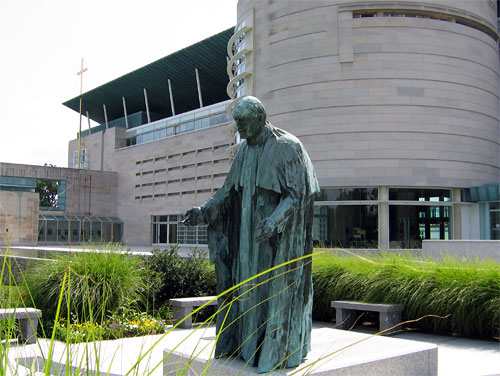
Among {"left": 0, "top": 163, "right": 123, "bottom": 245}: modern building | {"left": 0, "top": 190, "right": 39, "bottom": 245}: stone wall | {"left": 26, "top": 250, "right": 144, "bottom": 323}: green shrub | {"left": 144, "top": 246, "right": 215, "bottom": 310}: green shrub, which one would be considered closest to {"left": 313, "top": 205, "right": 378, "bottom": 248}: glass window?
{"left": 144, "top": 246, "right": 215, "bottom": 310}: green shrub

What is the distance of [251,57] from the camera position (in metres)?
33.5

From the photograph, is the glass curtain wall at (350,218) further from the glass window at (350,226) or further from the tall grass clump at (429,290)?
the tall grass clump at (429,290)

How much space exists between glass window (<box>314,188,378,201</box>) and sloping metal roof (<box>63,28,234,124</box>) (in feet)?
65.8

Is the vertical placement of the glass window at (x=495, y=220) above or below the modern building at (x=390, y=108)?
below

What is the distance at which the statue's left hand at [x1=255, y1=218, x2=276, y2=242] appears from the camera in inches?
164

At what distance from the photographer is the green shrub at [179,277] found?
1089 cm

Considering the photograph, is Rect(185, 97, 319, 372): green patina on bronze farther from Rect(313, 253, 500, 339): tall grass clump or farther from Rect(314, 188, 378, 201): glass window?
Rect(314, 188, 378, 201): glass window

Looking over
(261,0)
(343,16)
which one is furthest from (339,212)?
(261,0)

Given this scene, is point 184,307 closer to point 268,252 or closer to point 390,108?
point 268,252

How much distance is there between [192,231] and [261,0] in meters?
22.8

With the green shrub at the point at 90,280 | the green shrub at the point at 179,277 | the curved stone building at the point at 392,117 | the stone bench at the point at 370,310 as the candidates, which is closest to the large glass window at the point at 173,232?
the curved stone building at the point at 392,117

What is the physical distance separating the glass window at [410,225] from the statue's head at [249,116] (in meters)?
25.8

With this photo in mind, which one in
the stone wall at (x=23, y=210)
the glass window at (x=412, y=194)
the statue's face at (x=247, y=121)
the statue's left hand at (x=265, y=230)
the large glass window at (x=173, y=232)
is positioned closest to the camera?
the statue's left hand at (x=265, y=230)

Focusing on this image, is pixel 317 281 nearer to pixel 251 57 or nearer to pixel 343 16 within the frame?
pixel 343 16
